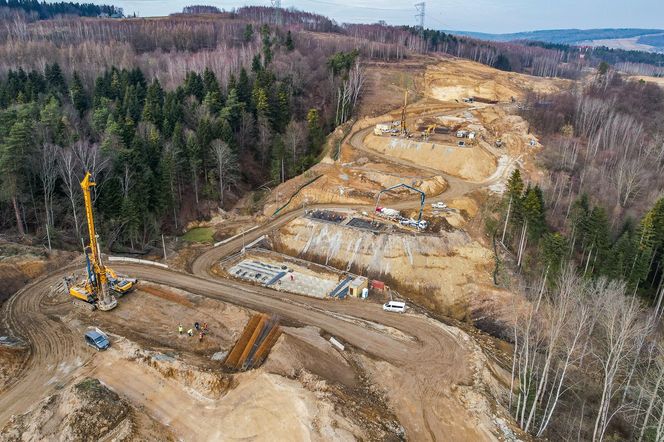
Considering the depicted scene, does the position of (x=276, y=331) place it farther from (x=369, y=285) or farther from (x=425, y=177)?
(x=425, y=177)

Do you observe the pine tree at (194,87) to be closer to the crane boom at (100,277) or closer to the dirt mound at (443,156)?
the dirt mound at (443,156)

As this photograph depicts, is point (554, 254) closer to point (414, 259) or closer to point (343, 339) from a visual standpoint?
point (414, 259)

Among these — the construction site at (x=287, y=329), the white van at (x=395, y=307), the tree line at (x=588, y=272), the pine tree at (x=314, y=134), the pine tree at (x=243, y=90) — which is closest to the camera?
the construction site at (x=287, y=329)

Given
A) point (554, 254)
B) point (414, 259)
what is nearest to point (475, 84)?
point (554, 254)

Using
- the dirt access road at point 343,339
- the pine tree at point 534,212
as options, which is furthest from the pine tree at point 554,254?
the dirt access road at point 343,339


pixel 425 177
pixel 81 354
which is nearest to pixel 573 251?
pixel 425 177

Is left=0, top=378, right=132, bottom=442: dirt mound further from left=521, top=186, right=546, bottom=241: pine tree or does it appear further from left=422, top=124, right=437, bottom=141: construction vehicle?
left=422, top=124, right=437, bottom=141: construction vehicle
